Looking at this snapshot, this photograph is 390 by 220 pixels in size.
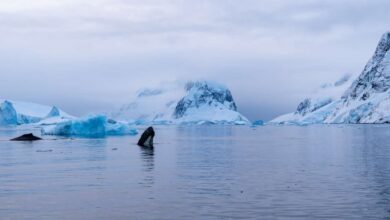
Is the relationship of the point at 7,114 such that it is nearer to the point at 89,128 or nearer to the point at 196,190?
the point at 89,128

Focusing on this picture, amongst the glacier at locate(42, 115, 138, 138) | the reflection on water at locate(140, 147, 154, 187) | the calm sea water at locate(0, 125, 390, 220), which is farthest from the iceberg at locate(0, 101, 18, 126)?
the calm sea water at locate(0, 125, 390, 220)

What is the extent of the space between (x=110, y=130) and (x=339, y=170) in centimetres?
6181

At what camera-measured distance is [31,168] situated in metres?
32.0

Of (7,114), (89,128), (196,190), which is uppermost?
(7,114)

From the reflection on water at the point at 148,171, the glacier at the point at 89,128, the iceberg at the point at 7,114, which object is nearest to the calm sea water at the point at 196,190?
Answer: the reflection on water at the point at 148,171

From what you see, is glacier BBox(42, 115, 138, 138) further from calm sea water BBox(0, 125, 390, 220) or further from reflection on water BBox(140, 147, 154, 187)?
calm sea water BBox(0, 125, 390, 220)

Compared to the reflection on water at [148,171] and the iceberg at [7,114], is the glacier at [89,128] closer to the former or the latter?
the reflection on water at [148,171]

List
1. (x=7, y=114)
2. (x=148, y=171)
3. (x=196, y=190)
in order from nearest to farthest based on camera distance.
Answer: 1. (x=196, y=190)
2. (x=148, y=171)
3. (x=7, y=114)

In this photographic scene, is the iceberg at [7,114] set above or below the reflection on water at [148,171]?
above

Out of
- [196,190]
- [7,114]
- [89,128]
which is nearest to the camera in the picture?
[196,190]

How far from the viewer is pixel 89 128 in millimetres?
82688

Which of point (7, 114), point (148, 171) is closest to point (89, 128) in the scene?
point (148, 171)

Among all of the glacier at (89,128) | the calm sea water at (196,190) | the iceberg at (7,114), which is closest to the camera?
the calm sea water at (196,190)

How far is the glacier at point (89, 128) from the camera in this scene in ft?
263
